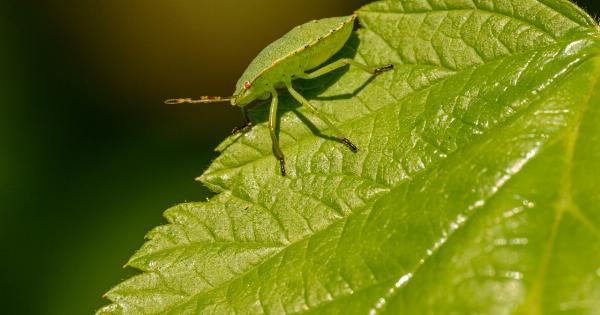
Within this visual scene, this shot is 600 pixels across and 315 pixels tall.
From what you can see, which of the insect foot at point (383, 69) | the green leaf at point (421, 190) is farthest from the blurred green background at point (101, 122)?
the insect foot at point (383, 69)

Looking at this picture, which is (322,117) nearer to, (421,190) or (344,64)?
(344,64)

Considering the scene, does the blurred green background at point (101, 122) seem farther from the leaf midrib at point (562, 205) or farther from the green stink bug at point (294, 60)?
the leaf midrib at point (562, 205)

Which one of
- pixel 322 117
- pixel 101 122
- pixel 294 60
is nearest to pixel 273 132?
pixel 322 117

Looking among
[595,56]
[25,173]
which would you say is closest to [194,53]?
[25,173]

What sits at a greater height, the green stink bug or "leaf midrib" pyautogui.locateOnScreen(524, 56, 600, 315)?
the green stink bug

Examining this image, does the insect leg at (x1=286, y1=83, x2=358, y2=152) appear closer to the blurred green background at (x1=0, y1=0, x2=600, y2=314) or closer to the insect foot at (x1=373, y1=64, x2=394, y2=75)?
the insect foot at (x1=373, y1=64, x2=394, y2=75)

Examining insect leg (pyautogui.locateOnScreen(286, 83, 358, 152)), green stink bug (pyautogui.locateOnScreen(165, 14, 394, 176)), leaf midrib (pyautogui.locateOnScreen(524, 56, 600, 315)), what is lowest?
leaf midrib (pyautogui.locateOnScreen(524, 56, 600, 315))

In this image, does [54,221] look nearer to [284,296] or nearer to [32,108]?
[32,108]

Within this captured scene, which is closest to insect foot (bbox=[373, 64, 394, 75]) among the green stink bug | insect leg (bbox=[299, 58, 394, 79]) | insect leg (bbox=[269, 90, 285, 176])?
insect leg (bbox=[299, 58, 394, 79])
